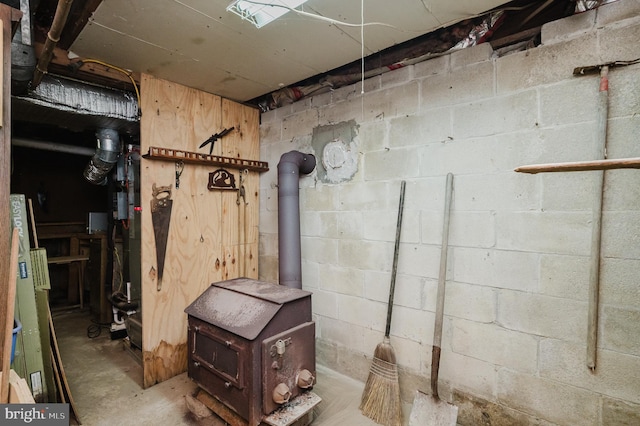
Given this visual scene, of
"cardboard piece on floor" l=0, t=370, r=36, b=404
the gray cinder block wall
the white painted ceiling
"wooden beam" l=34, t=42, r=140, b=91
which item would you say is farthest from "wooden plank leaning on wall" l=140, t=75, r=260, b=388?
"cardboard piece on floor" l=0, t=370, r=36, b=404

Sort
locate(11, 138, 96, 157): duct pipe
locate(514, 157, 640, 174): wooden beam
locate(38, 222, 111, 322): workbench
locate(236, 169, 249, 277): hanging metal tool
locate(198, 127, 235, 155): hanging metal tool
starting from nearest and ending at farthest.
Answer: locate(514, 157, 640, 174): wooden beam → locate(198, 127, 235, 155): hanging metal tool → locate(236, 169, 249, 277): hanging metal tool → locate(11, 138, 96, 157): duct pipe → locate(38, 222, 111, 322): workbench

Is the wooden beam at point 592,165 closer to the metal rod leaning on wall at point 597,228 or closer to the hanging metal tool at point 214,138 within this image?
the metal rod leaning on wall at point 597,228

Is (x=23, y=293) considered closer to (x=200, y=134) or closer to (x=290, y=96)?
(x=200, y=134)

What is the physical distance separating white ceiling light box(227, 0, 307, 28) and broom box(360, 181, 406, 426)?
48.0 inches

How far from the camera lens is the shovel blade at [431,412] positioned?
1.71 meters

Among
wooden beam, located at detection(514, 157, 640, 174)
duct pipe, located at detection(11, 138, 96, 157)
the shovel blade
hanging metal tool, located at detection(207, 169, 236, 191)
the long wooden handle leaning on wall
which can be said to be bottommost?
the shovel blade

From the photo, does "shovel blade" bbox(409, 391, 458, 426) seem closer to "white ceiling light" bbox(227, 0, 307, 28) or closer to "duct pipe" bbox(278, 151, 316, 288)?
"duct pipe" bbox(278, 151, 316, 288)

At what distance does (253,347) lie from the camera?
158cm

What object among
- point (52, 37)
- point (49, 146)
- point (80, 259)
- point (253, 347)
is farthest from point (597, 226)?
point (80, 259)

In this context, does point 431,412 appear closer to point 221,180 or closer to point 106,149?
point 221,180

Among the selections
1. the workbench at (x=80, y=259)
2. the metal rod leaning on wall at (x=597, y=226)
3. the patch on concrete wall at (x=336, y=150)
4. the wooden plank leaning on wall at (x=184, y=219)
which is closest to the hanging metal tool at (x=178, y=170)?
the wooden plank leaning on wall at (x=184, y=219)

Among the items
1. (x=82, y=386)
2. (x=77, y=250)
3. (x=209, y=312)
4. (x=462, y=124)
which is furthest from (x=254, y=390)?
(x=77, y=250)

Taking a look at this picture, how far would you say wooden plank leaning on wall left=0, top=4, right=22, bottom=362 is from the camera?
4.16 feet

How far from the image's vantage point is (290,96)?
2.68m
